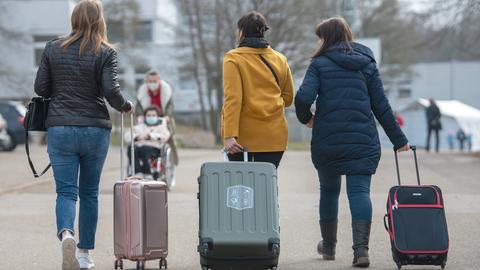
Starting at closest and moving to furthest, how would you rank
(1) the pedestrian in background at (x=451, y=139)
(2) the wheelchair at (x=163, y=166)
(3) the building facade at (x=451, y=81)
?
(2) the wheelchair at (x=163, y=166)
(1) the pedestrian in background at (x=451, y=139)
(3) the building facade at (x=451, y=81)

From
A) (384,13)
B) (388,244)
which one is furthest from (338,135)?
(384,13)

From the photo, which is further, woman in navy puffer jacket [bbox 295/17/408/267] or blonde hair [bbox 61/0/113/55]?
woman in navy puffer jacket [bbox 295/17/408/267]

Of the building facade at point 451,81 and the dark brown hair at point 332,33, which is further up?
the building facade at point 451,81

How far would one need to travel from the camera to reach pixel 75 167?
24.5ft

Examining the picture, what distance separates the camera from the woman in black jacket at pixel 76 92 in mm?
7336

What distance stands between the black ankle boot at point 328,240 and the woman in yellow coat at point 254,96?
0.70 meters

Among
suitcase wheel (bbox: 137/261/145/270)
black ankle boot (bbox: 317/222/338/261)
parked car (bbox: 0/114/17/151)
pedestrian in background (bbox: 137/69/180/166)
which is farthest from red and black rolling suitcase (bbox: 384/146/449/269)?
parked car (bbox: 0/114/17/151)

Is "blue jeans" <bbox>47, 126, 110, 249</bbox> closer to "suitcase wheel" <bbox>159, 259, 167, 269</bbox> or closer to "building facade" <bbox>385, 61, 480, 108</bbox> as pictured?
"suitcase wheel" <bbox>159, 259, 167, 269</bbox>

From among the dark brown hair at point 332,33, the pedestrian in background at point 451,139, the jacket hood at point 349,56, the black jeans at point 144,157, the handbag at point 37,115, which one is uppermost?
the dark brown hair at point 332,33

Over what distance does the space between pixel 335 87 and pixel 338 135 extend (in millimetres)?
334

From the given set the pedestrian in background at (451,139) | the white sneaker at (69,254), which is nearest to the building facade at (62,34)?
the pedestrian in background at (451,139)

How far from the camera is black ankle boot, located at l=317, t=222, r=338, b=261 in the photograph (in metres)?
7.99

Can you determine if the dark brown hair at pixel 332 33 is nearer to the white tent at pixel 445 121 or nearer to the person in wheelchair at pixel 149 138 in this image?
the person in wheelchair at pixel 149 138

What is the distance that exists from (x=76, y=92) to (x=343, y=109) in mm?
1823
